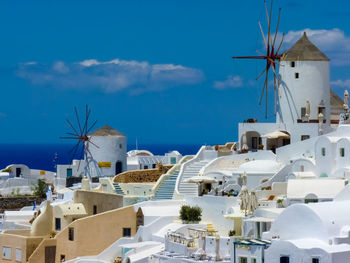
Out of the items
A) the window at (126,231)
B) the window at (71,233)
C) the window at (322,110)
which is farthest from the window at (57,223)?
the window at (322,110)

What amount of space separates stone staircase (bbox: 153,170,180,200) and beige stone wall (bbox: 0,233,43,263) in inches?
253

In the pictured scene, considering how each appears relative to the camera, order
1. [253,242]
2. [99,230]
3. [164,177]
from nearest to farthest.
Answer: [253,242] < [99,230] < [164,177]

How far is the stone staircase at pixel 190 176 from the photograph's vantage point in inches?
2047

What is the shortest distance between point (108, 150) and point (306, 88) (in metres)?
15.7

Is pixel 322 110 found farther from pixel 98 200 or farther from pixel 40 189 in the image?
pixel 40 189

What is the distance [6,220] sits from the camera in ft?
187

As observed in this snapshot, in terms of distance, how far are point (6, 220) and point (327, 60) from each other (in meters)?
19.4

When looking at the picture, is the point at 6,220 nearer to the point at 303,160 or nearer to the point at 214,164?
the point at 214,164

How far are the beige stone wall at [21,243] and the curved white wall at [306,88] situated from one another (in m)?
14.3

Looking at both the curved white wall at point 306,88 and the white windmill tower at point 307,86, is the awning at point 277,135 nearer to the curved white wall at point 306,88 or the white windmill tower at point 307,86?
the white windmill tower at point 307,86

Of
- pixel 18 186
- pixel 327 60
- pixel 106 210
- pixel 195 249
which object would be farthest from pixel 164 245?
pixel 18 186

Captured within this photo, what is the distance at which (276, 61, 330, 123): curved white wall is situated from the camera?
53656mm

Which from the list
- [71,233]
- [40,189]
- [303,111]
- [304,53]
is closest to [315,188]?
[303,111]

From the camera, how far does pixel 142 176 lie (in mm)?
58062
